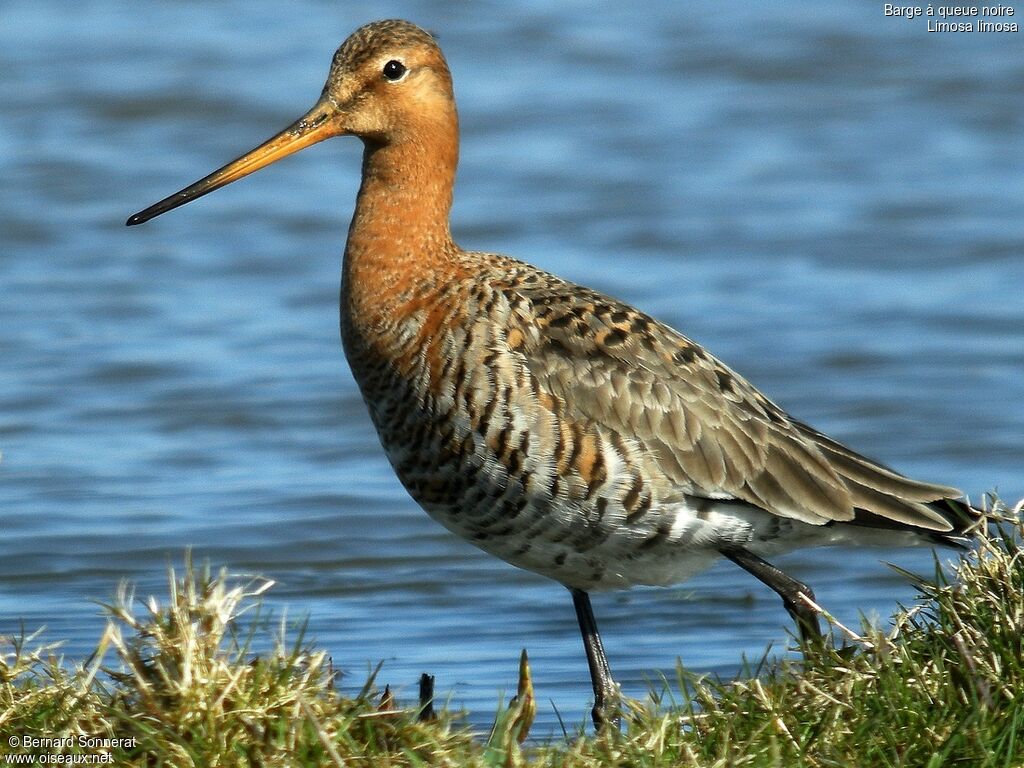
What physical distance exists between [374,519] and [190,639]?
14.5 ft

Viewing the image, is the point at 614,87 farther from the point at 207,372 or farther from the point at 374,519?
the point at 374,519

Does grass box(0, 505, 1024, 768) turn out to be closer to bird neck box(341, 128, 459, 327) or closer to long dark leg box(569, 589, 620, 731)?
long dark leg box(569, 589, 620, 731)

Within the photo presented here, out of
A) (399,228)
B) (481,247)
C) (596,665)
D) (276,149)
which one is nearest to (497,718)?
(596,665)

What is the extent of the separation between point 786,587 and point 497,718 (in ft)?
5.11

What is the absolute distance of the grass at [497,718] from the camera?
4320 millimetres

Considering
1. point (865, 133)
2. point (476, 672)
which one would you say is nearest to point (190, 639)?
point (476, 672)

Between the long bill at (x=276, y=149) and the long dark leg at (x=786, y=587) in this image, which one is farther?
the long bill at (x=276, y=149)

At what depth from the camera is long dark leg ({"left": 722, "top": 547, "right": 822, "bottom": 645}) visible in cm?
571

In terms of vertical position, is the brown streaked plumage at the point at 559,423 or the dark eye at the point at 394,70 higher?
the dark eye at the point at 394,70

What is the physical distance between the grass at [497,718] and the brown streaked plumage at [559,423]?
2.99 feet

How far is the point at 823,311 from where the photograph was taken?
11.2 m

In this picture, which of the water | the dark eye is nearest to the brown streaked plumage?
the dark eye

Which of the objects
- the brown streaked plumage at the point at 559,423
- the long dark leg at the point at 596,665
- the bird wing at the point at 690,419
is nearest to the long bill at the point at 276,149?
the brown streaked plumage at the point at 559,423

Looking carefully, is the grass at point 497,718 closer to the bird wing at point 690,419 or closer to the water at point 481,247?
the water at point 481,247
